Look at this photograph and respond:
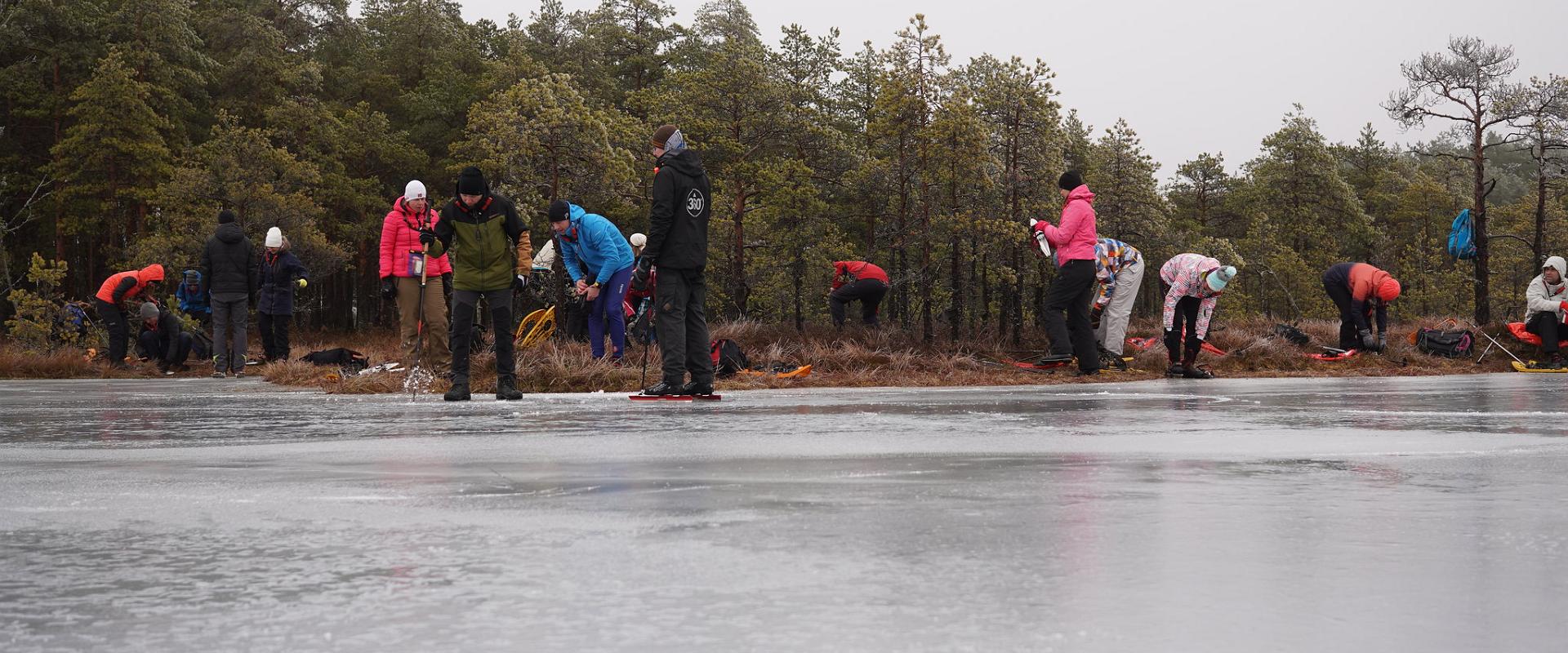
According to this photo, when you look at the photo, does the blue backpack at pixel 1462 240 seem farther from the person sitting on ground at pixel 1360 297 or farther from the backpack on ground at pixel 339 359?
the backpack on ground at pixel 339 359

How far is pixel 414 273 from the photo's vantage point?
12.9 metres

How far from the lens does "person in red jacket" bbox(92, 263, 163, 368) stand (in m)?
19.0

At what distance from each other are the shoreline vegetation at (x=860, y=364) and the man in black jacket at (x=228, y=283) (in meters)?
0.61

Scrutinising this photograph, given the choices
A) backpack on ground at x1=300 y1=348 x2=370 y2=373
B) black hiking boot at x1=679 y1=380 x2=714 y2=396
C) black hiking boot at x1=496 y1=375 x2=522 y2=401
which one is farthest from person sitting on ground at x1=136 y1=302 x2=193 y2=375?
black hiking boot at x1=679 y1=380 x2=714 y2=396

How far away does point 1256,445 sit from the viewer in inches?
272

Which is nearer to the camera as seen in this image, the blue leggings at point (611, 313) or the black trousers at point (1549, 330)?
the blue leggings at point (611, 313)

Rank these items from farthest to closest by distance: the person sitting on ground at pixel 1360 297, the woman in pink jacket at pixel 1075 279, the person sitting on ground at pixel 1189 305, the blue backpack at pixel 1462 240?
1. the blue backpack at pixel 1462 240
2. the person sitting on ground at pixel 1360 297
3. the person sitting on ground at pixel 1189 305
4. the woman in pink jacket at pixel 1075 279

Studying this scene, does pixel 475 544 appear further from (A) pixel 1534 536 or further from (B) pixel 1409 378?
(B) pixel 1409 378

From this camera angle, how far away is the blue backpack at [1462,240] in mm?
24062

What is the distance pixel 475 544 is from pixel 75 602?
42.5 inches

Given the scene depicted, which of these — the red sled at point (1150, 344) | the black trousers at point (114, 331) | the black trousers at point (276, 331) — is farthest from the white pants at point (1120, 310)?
the black trousers at point (114, 331)

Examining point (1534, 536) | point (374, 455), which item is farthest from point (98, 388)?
point (1534, 536)

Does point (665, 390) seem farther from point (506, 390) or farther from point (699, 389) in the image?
point (506, 390)

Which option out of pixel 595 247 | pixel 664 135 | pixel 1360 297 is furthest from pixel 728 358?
pixel 1360 297
